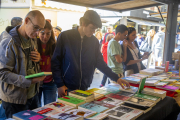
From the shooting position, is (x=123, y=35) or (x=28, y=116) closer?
(x=28, y=116)

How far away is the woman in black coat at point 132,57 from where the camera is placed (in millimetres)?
3004

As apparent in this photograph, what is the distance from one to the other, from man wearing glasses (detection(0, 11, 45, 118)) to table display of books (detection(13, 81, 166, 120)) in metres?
0.37

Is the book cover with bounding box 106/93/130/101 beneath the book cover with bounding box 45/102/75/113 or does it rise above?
beneath

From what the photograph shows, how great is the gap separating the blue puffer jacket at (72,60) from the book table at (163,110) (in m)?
0.80

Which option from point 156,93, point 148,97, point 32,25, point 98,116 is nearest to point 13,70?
point 32,25

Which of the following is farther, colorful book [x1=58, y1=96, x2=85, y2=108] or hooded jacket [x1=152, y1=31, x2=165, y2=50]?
hooded jacket [x1=152, y1=31, x2=165, y2=50]

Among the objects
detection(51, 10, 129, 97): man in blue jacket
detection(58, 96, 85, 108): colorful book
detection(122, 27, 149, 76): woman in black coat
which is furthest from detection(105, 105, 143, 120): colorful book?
detection(122, 27, 149, 76): woman in black coat

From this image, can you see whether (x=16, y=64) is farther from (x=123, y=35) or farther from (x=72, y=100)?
(x=123, y=35)

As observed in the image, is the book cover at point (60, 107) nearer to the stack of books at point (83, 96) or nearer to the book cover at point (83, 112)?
the book cover at point (83, 112)

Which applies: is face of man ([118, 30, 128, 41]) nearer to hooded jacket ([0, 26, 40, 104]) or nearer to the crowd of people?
the crowd of people

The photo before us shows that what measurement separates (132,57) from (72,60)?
1574 millimetres

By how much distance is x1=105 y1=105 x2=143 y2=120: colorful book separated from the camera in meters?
1.17

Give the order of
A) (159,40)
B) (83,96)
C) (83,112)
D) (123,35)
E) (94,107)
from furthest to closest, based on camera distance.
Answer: (159,40), (123,35), (83,96), (94,107), (83,112)

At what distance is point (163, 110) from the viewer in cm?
151
